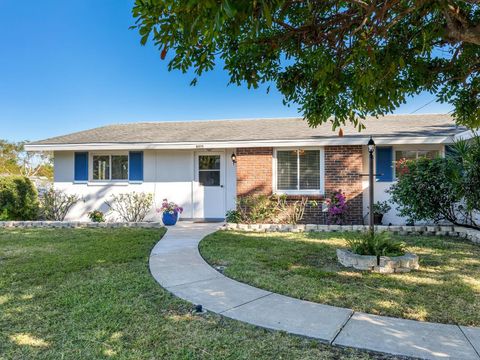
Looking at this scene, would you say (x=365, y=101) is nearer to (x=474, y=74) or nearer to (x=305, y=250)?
(x=474, y=74)

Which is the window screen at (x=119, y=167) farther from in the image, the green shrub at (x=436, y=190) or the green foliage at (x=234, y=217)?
the green shrub at (x=436, y=190)

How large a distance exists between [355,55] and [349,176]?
642 centimetres

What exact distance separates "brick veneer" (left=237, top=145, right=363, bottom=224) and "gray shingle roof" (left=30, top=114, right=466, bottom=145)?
1.82 ft

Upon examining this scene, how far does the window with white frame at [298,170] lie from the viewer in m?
10.9

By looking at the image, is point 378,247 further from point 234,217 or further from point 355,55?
point 234,217

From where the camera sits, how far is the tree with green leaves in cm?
427

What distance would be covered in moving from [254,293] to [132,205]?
8511 millimetres

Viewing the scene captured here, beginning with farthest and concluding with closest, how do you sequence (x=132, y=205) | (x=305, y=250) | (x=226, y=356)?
(x=132, y=205)
(x=305, y=250)
(x=226, y=356)

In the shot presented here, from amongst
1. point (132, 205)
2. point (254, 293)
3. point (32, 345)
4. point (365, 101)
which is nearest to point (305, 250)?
point (254, 293)

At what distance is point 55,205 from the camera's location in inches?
457

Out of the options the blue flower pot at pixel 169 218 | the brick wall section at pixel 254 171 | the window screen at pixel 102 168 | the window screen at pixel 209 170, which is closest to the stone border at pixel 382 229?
the brick wall section at pixel 254 171

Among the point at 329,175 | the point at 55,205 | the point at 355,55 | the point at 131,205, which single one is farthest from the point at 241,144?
the point at 55,205

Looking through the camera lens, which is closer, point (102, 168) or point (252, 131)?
point (252, 131)

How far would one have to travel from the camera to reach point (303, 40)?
4.92 metres
